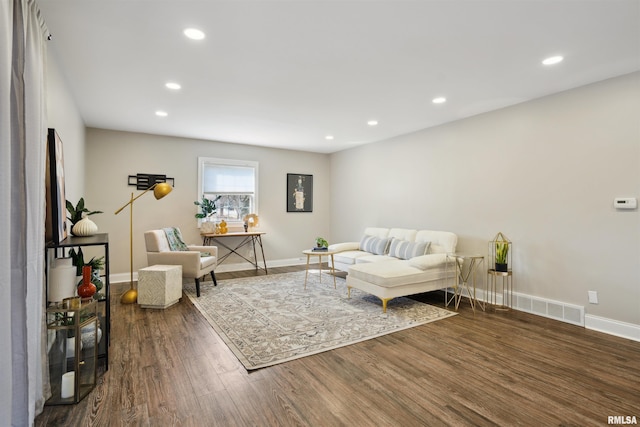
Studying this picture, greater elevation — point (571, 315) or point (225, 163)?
point (225, 163)

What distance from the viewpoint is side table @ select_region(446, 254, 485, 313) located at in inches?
163

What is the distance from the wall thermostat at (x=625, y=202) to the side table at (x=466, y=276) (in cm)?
139

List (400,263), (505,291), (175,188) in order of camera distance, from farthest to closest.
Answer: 1. (175,188)
2. (400,263)
3. (505,291)

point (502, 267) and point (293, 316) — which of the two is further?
point (502, 267)

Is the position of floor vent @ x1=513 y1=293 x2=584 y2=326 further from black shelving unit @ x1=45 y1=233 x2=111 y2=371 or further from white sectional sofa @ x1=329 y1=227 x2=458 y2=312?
black shelving unit @ x1=45 y1=233 x2=111 y2=371

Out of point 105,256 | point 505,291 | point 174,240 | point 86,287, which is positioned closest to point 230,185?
point 174,240

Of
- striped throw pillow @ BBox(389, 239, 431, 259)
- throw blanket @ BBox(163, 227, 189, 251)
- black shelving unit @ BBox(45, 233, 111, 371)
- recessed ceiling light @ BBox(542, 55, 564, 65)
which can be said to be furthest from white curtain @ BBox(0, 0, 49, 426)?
striped throw pillow @ BBox(389, 239, 431, 259)

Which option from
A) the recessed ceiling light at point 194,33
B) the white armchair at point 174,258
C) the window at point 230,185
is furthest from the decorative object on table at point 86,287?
the window at point 230,185

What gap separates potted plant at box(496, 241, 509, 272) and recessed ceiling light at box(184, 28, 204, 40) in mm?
3876

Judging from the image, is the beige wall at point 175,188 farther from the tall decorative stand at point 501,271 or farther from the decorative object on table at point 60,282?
the tall decorative stand at point 501,271

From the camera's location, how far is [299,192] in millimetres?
7125

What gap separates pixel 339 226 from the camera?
725cm

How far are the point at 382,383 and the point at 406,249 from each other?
2.80 meters

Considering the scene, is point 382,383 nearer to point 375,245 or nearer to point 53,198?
point 53,198
